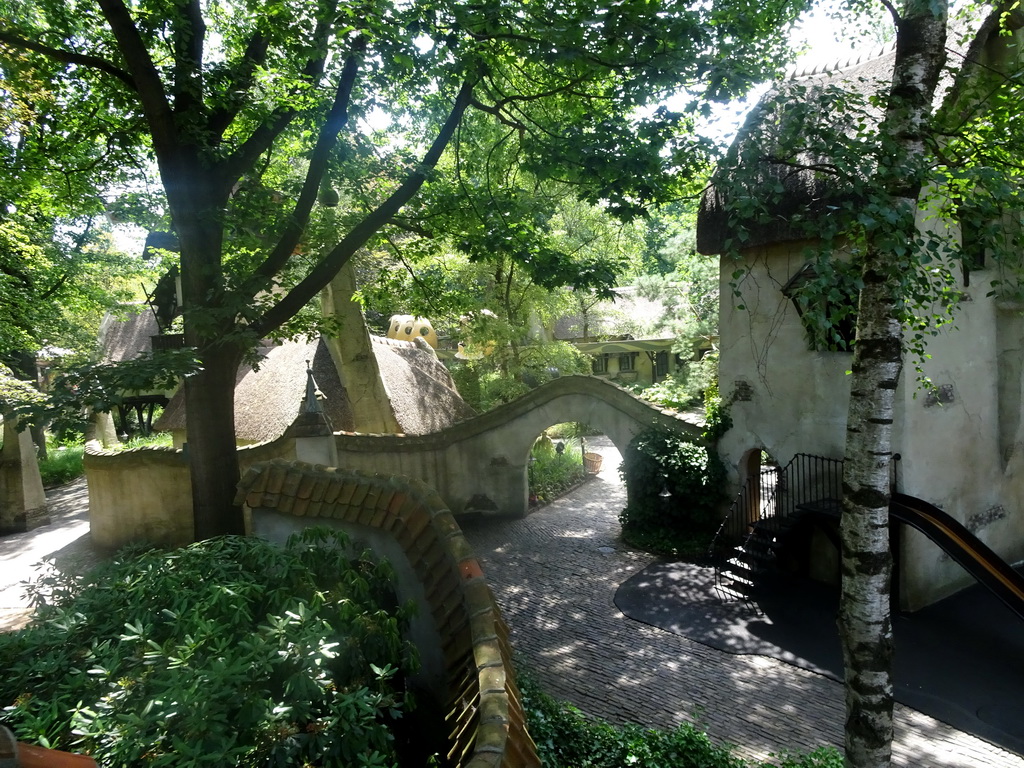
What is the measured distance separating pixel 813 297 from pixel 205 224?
250 inches

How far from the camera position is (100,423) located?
17.9 metres

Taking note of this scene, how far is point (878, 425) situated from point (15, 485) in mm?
16633

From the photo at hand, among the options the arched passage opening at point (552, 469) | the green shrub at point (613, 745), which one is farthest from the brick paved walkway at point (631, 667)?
the arched passage opening at point (552, 469)

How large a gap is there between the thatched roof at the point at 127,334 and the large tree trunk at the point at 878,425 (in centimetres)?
2399

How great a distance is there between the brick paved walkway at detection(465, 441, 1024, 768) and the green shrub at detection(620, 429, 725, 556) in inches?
29.9

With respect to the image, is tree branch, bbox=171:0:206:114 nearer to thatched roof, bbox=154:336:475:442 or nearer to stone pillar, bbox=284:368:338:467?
stone pillar, bbox=284:368:338:467

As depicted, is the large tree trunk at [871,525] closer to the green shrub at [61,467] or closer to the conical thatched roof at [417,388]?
the conical thatched roof at [417,388]

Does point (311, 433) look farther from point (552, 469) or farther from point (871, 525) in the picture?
point (552, 469)

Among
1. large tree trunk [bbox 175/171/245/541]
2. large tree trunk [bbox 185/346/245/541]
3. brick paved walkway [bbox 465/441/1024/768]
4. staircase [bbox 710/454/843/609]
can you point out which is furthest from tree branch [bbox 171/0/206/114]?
staircase [bbox 710/454/843/609]

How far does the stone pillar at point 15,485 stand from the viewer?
1368 cm

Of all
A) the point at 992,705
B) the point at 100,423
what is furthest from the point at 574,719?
the point at 100,423

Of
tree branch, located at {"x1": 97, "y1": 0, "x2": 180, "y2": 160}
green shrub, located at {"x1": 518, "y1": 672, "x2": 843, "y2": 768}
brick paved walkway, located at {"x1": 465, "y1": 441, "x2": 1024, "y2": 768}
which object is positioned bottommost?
brick paved walkway, located at {"x1": 465, "y1": 441, "x2": 1024, "y2": 768}

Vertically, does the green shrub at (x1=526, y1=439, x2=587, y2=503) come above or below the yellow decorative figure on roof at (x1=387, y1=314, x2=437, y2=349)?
below

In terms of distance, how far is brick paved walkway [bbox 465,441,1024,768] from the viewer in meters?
5.77
